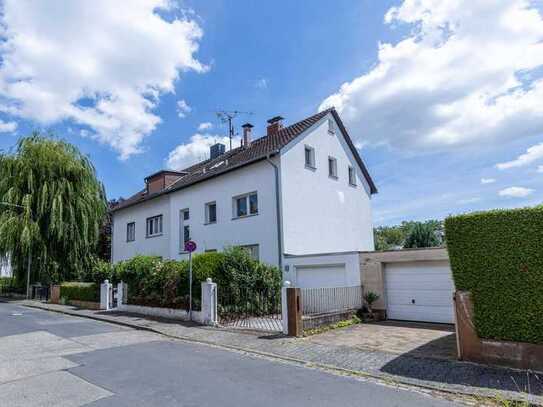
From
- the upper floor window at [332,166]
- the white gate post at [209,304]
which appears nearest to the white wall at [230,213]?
the white gate post at [209,304]

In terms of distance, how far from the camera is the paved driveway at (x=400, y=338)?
8.63 meters

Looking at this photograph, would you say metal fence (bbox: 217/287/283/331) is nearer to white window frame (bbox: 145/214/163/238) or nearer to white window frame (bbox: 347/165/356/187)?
white window frame (bbox: 347/165/356/187)

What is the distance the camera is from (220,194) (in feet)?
64.9

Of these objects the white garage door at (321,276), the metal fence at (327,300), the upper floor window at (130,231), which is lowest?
the metal fence at (327,300)

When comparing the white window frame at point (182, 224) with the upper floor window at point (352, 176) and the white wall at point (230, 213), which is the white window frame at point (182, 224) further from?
the upper floor window at point (352, 176)

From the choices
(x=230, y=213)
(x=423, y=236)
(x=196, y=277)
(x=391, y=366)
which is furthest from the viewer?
(x=423, y=236)

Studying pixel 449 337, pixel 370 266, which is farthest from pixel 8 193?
pixel 449 337

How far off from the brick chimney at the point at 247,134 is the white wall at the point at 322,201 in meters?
5.33

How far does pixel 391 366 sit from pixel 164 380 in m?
4.08

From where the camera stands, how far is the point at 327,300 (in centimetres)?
1270

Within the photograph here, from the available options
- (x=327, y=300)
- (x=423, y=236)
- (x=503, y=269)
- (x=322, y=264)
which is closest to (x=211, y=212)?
(x=322, y=264)

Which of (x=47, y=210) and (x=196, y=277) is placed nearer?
(x=196, y=277)

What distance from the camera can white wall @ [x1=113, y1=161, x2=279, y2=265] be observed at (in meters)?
17.1

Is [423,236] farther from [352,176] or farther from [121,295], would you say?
[121,295]
